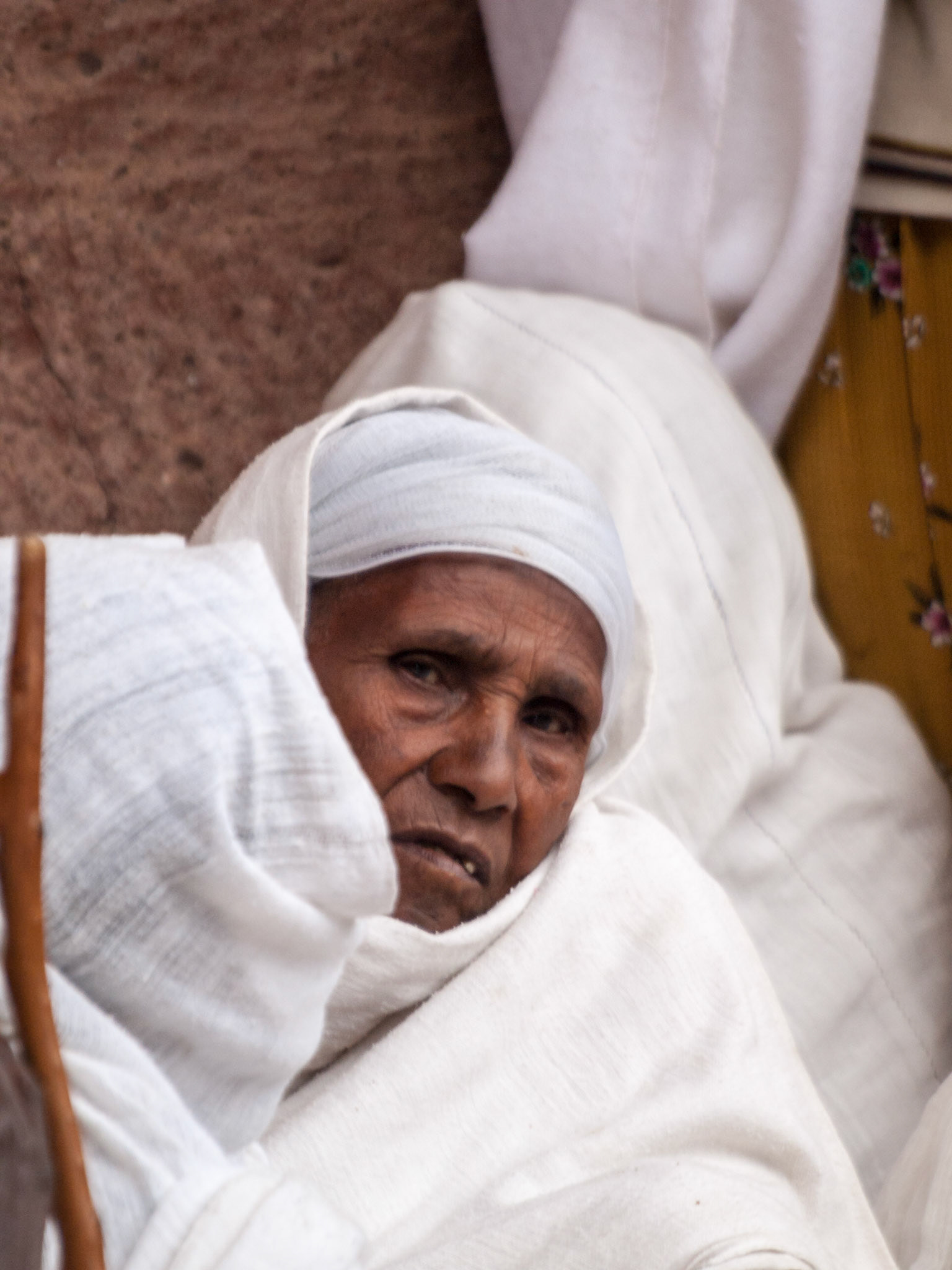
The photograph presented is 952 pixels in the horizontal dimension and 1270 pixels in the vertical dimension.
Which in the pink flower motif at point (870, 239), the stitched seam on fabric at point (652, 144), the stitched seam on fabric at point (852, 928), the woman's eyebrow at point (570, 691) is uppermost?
the stitched seam on fabric at point (652, 144)

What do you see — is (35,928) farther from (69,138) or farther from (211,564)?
(69,138)

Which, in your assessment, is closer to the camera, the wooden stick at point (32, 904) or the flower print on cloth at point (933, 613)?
the wooden stick at point (32, 904)

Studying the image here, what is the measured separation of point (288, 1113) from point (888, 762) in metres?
0.96

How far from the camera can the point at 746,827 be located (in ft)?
5.26

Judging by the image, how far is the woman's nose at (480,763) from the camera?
1.05 metres

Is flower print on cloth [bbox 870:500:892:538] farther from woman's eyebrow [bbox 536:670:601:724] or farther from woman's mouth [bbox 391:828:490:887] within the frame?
woman's mouth [bbox 391:828:490:887]

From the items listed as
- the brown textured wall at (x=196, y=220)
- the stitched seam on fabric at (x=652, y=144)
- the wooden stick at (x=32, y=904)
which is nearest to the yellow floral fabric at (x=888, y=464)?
the stitched seam on fabric at (x=652, y=144)

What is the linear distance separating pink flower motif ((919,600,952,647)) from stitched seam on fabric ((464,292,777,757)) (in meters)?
0.33

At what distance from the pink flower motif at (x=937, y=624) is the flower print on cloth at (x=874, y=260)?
0.40 meters

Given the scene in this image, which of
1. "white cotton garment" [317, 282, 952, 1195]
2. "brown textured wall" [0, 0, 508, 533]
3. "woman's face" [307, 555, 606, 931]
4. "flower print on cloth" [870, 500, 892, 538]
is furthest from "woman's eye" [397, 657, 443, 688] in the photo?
"flower print on cloth" [870, 500, 892, 538]

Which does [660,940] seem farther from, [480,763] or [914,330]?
[914,330]

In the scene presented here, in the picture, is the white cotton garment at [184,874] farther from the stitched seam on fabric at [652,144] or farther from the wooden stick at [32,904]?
the stitched seam on fabric at [652,144]

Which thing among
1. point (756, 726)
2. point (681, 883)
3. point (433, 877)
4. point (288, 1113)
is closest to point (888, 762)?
point (756, 726)

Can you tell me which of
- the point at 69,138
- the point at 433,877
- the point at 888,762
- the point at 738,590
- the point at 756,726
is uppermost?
the point at 69,138
